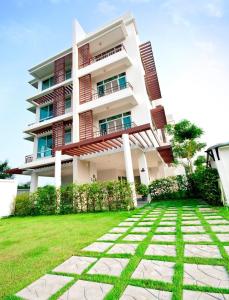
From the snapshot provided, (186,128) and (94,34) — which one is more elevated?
(94,34)

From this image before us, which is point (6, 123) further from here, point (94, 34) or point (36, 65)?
point (94, 34)

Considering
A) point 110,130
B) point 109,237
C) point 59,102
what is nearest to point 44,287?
point 109,237

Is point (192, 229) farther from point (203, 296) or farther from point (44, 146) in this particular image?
point (44, 146)

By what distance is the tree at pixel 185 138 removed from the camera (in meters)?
17.1

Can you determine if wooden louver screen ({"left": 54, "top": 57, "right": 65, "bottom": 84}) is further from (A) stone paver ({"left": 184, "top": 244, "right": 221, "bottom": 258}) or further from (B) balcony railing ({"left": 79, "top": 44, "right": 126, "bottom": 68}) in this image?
(A) stone paver ({"left": 184, "top": 244, "right": 221, "bottom": 258})

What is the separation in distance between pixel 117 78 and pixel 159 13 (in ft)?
→ 22.7

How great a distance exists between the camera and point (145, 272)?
238 cm

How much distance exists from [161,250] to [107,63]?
14.8 metres

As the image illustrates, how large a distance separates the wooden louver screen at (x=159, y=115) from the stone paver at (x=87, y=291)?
15467 mm

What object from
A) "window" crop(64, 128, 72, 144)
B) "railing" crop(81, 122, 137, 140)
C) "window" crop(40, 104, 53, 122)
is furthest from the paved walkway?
"window" crop(40, 104, 53, 122)

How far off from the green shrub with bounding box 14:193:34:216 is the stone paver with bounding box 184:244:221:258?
1055 centimetres

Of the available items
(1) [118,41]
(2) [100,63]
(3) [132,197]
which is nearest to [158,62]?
(1) [118,41]

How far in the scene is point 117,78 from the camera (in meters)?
15.3

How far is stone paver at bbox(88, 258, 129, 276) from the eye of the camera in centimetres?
247
